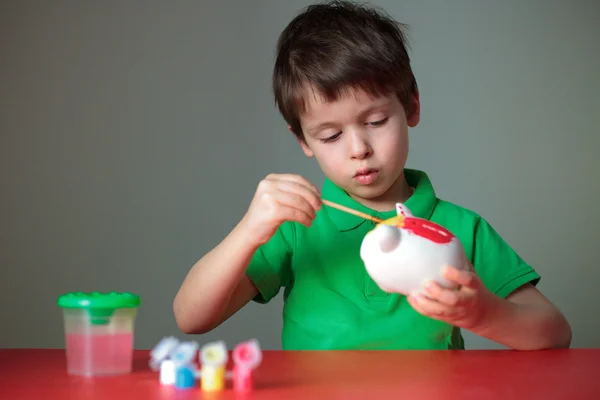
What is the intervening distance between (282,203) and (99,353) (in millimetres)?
311

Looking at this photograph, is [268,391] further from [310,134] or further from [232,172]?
[232,172]

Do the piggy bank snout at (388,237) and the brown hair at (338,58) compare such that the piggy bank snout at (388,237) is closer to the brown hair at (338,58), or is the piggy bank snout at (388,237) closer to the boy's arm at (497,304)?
the boy's arm at (497,304)

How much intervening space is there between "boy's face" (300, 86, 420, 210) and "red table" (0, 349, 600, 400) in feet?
1.01

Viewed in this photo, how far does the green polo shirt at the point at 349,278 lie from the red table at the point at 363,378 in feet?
0.68

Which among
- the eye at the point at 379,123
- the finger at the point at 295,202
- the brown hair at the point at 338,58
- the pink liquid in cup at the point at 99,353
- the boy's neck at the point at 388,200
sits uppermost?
the brown hair at the point at 338,58

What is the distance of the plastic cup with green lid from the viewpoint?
2.56 feet

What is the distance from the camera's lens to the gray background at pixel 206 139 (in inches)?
83.7

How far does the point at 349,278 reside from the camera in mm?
1226

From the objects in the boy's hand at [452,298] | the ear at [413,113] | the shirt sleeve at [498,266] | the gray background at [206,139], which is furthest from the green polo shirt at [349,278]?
the gray background at [206,139]

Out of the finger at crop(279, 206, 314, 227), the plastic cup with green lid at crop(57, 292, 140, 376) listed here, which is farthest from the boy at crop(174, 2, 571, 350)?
the plastic cup with green lid at crop(57, 292, 140, 376)

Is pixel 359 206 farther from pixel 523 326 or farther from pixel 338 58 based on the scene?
pixel 523 326

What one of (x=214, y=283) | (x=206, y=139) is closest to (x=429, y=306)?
(x=214, y=283)

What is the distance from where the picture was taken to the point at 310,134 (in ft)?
3.91

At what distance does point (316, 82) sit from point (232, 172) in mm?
1121
